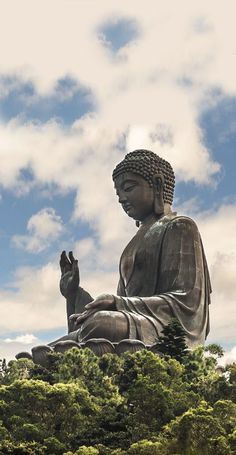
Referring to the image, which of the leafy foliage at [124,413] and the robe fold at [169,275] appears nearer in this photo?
the leafy foliage at [124,413]

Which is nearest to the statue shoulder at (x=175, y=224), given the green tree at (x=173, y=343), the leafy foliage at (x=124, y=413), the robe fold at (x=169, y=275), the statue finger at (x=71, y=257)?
the robe fold at (x=169, y=275)

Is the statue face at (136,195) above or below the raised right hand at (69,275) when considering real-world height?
above

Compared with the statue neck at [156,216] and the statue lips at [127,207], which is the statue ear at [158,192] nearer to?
the statue neck at [156,216]

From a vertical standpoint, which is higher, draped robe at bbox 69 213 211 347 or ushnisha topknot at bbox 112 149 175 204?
ushnisha topknot at bbox 112 149 175 204

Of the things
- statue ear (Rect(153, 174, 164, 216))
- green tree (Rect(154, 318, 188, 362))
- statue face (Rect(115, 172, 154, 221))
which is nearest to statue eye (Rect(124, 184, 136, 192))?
statue face (Rect(115, 172, 154, 221))

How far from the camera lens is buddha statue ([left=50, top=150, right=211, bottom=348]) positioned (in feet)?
55.6

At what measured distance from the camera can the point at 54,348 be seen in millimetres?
16609

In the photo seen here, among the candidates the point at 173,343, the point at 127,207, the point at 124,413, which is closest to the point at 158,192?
the point at 127,207

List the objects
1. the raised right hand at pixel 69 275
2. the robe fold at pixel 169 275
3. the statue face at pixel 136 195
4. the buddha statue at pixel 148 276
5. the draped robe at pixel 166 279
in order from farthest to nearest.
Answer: the statue face at pixel 136 195
the raised right hand at pixel 69 275
the robe fold at pixel 169 275
the draped robe at pixel 166 279
the buddha statue at pixel 148 276

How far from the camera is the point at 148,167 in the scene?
19844 millimetres

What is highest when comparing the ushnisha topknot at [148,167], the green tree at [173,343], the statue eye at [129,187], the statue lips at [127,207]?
the ushnisha topknot at [148,167]

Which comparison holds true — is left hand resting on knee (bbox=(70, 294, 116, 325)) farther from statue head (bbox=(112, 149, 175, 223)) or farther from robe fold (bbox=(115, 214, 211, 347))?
statue head (bbox=(112, 149, 175, 223))

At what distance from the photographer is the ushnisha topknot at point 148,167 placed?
19.8m

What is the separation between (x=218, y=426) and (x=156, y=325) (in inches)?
281
